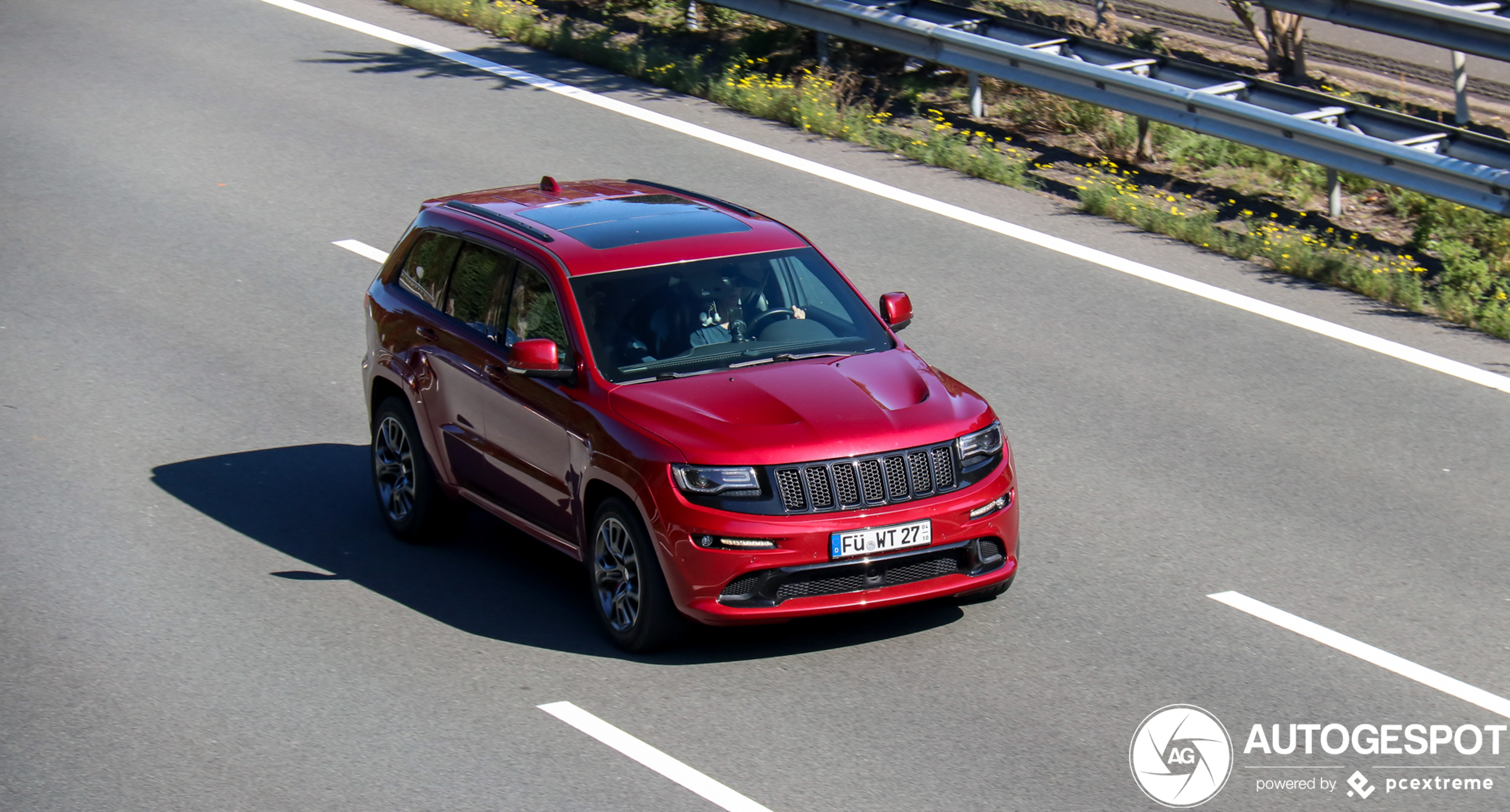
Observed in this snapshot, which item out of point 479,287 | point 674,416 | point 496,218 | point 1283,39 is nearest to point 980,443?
point 674,416

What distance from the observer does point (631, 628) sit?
7.66 m

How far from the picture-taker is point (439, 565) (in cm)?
896

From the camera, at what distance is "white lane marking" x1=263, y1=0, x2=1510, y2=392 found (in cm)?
1152

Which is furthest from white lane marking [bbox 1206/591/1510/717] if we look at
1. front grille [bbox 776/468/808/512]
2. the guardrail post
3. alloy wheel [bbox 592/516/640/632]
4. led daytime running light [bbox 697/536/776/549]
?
the guardrail post

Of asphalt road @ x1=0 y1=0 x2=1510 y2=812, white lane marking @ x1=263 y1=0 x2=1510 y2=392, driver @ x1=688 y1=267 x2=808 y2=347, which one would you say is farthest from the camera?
white lane marking @ x1=263 y1=0 x2=1510 y2=392

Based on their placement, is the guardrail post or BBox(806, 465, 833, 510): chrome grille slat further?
the guardrail post

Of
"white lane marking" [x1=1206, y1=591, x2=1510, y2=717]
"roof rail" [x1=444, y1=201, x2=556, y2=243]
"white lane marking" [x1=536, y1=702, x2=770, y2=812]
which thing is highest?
"roof rail" [x1=444, y1=201, x2=556, y2=243]

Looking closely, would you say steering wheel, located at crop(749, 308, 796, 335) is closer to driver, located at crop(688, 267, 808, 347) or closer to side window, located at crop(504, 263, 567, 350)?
driver, located at crop(688, 267, 808, 347)

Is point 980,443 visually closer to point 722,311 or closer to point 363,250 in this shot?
point 722,311

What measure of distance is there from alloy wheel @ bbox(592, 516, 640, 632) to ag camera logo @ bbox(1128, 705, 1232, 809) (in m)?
2.19

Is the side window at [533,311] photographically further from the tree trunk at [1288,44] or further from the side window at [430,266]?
the tree trunk at [1288,44]

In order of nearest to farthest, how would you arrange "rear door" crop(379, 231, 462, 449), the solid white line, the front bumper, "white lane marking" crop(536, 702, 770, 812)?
"white lane marking" crop(536, 702, 770, 812), the front bumper, "rear door" crop(379, 231, 462, 449), the solid white line

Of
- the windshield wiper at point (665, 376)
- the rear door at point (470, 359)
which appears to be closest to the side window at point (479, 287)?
the rear door at point (470, 359)

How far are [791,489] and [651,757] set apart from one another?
4.08 ft
